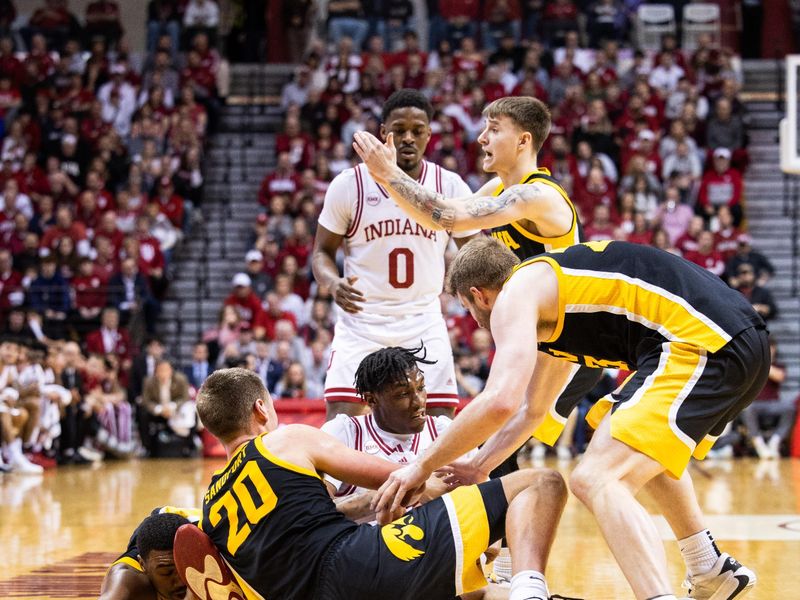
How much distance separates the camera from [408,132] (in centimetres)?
683

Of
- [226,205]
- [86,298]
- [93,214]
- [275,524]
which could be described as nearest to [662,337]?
[275,524]

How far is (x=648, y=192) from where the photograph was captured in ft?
→ 56.2

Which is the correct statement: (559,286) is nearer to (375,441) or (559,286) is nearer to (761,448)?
(375,441)

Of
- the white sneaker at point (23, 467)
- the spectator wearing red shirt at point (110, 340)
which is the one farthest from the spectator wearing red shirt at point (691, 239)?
the white sneaker at point (23, 467)

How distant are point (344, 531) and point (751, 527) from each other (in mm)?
4578

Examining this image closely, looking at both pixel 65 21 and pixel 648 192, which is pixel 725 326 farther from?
pixel 65 21

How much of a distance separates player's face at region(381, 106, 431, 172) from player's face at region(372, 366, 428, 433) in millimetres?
1786

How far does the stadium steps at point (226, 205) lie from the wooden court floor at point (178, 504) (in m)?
4.08

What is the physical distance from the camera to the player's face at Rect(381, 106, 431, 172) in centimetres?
681

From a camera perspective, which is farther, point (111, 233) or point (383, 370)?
point (111, 233)

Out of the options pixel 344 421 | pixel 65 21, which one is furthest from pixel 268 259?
pixel 344 421

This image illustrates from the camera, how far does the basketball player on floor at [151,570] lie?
5.13 metres

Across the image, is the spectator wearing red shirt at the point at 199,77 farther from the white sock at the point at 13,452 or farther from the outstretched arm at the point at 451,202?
the outstretched arm at the point at 451,202

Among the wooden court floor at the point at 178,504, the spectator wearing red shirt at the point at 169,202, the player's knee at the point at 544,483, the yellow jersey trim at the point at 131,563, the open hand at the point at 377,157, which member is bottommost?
the wooden court floor at the point at 178,504
